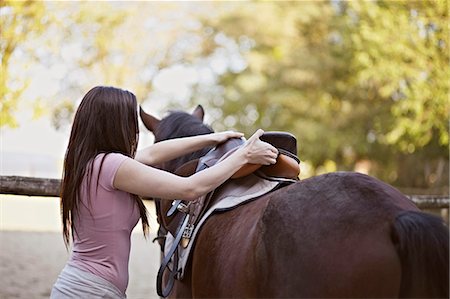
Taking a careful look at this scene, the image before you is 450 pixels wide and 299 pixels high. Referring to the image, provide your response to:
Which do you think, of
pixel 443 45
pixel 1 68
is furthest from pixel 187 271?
pixel 443 45

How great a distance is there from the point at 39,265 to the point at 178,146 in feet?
18.3

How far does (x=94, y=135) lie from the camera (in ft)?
7.91

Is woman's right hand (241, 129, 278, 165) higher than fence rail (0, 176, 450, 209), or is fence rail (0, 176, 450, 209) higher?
woman's right hand (241, 129, 278, 165)

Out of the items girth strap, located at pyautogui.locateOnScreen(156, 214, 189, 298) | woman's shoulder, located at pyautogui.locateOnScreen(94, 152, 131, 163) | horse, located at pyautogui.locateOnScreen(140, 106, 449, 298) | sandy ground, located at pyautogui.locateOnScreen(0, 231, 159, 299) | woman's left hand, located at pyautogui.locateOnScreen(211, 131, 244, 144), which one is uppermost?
woman's shoulder, located at pyautogui.locateOnScreen(94, 152, 131, 163)

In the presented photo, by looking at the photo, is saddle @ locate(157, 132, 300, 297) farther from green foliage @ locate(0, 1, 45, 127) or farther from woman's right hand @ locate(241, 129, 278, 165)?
green foliage @ locate(0, 1, 45, 127)

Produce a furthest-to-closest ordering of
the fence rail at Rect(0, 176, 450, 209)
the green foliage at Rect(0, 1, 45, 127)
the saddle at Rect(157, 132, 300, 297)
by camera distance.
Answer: the green foliage at Rect(0, 1, 45, 127) < the fence rail at Rect(0, 176, 450, 209) < the saddle at Rect(157, 132, 300, 297)

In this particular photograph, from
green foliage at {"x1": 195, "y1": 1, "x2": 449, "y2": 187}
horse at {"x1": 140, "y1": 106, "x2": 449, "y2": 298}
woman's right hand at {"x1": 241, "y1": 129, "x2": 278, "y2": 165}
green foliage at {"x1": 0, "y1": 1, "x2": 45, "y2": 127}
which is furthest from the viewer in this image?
green foliage at {"x1": 195, "y1": 1, "x2": 449, "y2": 187}

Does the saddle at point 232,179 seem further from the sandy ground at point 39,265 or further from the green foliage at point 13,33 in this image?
the green foliage at point 13,33

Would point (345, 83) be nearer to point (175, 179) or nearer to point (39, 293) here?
point (39, 293)

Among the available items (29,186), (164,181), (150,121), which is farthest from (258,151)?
(29,186)

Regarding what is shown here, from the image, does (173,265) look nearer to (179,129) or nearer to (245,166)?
(245,166)

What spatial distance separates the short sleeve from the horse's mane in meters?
1.20

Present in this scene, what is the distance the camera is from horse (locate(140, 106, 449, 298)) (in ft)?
6.26

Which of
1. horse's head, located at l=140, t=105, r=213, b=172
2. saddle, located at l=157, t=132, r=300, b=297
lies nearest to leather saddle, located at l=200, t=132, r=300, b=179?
saddle, located at l=157, t=132, r=300, b=297
